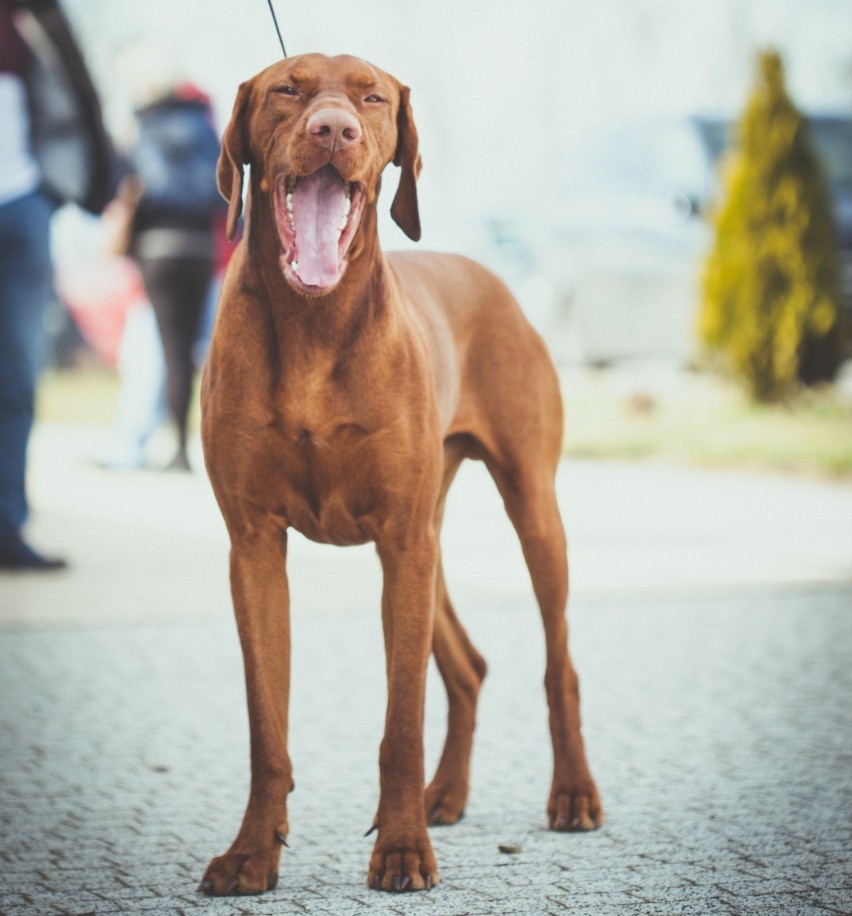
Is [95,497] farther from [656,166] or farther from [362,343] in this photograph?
[656,166]

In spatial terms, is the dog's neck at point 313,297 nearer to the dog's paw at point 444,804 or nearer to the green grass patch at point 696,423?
the dog's paw at point 444,804

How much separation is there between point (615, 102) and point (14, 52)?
30288 mm

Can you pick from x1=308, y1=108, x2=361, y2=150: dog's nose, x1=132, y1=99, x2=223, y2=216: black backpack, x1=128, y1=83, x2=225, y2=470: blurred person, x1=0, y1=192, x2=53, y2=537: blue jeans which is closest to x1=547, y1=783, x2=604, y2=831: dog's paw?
x1=308, y1=108, x2=361, y2=150: dog's nose

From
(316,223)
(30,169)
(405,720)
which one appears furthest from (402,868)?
(30,169)

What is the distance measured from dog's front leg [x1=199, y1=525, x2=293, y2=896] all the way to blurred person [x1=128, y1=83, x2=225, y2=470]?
7057 millimetres

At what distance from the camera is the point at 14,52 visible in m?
6.77

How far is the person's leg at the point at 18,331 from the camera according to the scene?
6816mm

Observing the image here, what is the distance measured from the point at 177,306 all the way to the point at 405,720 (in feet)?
24.3

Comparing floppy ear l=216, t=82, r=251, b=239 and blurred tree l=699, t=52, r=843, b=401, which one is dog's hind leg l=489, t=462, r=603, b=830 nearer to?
floppy ear l=216, t=82, r=251, b=239

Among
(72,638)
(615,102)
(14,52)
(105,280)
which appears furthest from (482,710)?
(615,102)

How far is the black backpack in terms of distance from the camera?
10.0m

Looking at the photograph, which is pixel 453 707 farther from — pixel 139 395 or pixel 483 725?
pixel 139 395

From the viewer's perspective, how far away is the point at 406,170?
3.55 m

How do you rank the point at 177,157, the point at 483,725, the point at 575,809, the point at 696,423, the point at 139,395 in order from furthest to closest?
the point at 696,423, the point at 139,395, the point at 177,157, the point at 483,725, the point at 575,809
